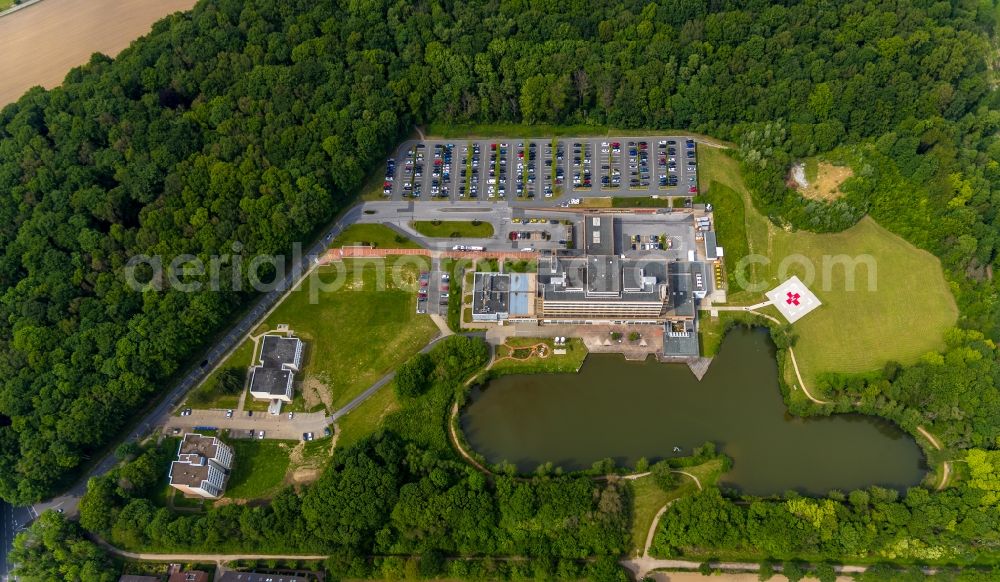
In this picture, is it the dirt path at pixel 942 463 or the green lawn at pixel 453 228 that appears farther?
the green lawn at pixel 453 228

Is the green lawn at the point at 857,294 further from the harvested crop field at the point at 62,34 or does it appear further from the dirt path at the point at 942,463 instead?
the harvested crop field at the point at 62,34

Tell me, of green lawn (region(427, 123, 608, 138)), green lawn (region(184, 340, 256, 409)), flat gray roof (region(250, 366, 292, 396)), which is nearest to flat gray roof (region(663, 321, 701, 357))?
green lawn (region(427, 123, 608, 138))

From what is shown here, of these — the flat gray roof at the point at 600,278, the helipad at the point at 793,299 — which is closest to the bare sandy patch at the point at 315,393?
the flat gray roof at the point at 600,278

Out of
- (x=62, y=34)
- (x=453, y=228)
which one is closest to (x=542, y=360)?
(x=453, y=228)

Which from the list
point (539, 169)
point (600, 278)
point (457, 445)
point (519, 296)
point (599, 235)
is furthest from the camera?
point (539, 169)

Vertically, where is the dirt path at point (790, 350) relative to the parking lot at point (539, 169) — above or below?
below

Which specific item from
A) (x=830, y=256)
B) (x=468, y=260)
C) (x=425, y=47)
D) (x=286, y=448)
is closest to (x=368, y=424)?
(x=286, y=448)

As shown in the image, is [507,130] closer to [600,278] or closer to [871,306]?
[600,278]
